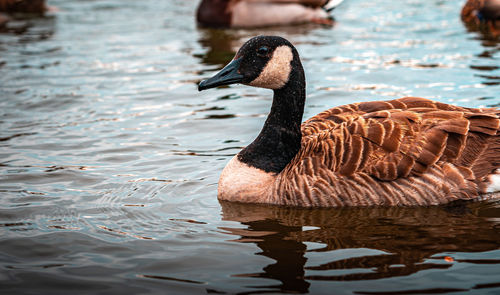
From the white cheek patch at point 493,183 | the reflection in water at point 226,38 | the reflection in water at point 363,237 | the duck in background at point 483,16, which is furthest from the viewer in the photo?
the duck in background at point 483,16

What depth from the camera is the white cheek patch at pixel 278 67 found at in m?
7.50

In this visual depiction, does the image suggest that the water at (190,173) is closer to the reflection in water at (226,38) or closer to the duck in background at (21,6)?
the reflection in water at (226,38)

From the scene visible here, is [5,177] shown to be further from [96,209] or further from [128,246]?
[128,246]

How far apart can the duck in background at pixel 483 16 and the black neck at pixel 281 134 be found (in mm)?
9526

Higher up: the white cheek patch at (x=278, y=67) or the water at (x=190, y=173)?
the white cheek patch at (x=278, y=67)

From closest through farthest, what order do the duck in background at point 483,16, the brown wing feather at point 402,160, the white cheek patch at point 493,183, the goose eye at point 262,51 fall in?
the brown wing feather at point 402,160 < the white cheek patch at point 493,183 < the goose eye at point 262,51 < the duck in background at point 483,16

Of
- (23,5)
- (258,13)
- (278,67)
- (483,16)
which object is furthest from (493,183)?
(23,5)

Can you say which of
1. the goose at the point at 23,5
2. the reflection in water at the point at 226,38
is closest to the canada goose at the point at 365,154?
the reflection in water at the point at 226,38

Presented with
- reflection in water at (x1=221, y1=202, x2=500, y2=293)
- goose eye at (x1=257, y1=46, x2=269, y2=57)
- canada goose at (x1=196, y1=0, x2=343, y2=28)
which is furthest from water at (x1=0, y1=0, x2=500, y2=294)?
goose eye at (x1=257, y1=46, x2=269, y2=57)

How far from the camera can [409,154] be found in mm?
7191

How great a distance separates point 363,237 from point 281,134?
1.77 meters

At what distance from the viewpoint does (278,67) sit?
7.52m

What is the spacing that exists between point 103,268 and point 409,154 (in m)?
3.42

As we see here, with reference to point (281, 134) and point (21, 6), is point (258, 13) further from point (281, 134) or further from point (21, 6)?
point (281, 134)
